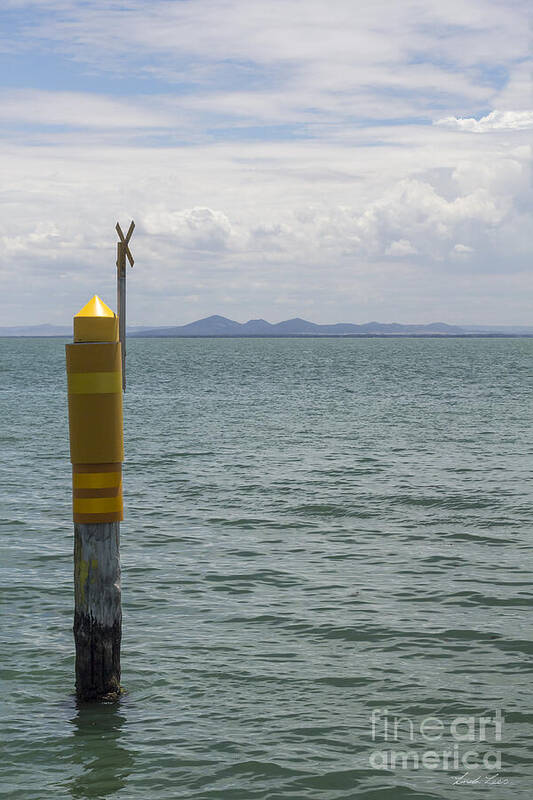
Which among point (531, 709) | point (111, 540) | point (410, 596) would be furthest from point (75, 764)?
point (410, 596)

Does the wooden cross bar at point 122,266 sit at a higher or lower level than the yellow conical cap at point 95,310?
higher

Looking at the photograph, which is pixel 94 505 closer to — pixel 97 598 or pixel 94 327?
pixel 97 598

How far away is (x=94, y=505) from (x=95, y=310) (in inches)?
60.5

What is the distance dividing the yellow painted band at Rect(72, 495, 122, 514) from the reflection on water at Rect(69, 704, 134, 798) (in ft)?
6.28

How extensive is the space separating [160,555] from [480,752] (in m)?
7.17

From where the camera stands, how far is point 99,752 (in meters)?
7.43


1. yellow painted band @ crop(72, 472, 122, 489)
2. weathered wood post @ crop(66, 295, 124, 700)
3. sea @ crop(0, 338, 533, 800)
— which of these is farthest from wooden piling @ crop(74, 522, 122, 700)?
sea @ crop(0, 338, 533, 800)

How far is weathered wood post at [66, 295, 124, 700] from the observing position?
7188mm

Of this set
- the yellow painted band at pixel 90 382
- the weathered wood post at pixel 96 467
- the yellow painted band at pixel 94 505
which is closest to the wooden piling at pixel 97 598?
the weathered wood post at pixel 96 467

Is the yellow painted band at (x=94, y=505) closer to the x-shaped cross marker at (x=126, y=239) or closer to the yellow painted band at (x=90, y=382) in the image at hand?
the yellow painted band at (x=90, y=382)

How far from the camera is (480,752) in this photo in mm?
7453

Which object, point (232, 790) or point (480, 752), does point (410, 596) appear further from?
point (232, 790)

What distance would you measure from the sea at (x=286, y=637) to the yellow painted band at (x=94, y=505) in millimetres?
1923

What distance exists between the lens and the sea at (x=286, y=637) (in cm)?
724
